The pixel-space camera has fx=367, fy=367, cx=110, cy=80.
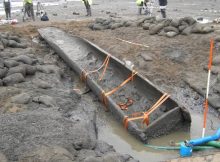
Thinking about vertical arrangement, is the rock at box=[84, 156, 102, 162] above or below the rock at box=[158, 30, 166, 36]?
below

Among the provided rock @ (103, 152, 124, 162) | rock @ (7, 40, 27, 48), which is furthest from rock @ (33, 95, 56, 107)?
rock @ (7, 40, 27, 48)

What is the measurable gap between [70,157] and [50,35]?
9.74m

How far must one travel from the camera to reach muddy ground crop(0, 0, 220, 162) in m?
5.47

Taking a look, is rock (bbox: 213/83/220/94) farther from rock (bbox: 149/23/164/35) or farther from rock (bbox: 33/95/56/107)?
rock (bbox: 149/23/164/35)

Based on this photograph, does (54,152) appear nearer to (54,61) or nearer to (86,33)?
(54,61)

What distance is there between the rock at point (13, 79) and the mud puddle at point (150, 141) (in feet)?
6.70

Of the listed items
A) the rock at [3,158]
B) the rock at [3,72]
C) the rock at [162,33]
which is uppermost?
the rock at [162,33]

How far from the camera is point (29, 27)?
1661 cm

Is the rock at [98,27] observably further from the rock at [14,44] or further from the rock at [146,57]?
the rock at [146,57]

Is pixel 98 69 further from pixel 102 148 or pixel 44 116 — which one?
pixel 102 148

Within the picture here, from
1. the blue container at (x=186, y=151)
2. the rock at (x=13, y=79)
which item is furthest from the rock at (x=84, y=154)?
the rock at (x=13, y=79)

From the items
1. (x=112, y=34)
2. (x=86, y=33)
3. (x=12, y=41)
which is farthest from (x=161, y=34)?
(x=12, y=41)

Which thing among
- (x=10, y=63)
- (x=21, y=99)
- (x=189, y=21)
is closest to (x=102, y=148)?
(x=21, y=99)

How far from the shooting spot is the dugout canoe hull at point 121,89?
6.77 metres
